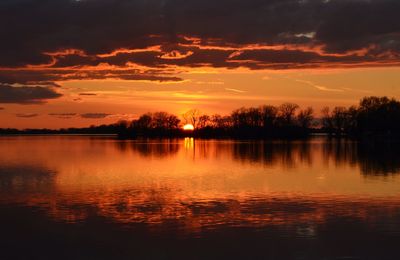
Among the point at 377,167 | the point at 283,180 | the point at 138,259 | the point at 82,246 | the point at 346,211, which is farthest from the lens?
the point at 377,167

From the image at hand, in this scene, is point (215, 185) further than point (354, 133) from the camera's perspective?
No

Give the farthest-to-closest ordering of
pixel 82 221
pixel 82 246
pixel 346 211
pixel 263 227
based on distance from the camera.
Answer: pixel 346 211, pixel 82 221, pixel 263 227, pixel 82 246

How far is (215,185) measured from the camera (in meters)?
32.0

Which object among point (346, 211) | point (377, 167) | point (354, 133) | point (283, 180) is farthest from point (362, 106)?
point (346, 211)

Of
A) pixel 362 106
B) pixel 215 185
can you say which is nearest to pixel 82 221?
pixel 215 185

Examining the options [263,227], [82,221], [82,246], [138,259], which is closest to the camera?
[138,259]

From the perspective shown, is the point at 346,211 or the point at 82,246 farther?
the point at 346,211

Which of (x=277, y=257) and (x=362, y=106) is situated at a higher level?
(x=362, y=106)

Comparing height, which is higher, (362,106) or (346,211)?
(362,106)

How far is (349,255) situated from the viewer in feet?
50.7

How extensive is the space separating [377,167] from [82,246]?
3469cm

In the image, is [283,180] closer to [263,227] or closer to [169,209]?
[169,209]

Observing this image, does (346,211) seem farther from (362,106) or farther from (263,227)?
(362,106)

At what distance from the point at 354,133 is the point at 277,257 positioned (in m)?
167
